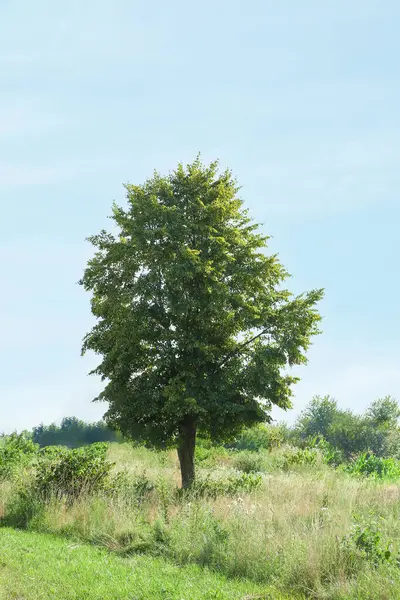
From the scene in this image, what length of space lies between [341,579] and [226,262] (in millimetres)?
14562

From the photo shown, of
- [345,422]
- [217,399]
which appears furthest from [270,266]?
[345,422]

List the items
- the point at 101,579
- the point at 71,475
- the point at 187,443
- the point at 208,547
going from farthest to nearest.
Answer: the point at 187,443 → the point at 71,475 → the point at 208,547 → the point at 101,579

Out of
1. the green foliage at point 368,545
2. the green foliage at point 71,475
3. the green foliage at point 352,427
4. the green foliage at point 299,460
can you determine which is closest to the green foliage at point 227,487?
the green foliage at point 71,475

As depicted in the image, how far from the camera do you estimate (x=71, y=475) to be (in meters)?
18.9

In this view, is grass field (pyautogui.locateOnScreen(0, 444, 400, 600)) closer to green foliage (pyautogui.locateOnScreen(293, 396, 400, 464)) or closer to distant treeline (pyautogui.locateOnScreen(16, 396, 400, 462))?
distant treeline (pyautogui.locateOnScreen(16, 396, 400, 462))

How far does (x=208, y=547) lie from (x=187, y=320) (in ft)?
38.9

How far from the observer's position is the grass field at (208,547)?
31.6ft

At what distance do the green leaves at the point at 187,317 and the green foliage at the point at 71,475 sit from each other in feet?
10.2

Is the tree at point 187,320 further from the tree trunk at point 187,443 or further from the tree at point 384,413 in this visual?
the tree at point 384,413

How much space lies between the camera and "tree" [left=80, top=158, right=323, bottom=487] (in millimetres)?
21984

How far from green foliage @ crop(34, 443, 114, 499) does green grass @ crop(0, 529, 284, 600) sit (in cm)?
538

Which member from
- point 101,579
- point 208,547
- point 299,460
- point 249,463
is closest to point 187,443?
point 299,460

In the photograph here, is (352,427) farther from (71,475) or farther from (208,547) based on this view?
(208,547)

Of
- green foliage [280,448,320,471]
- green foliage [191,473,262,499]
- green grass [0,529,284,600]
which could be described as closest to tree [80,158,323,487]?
green foliage [191,473,262,499]
